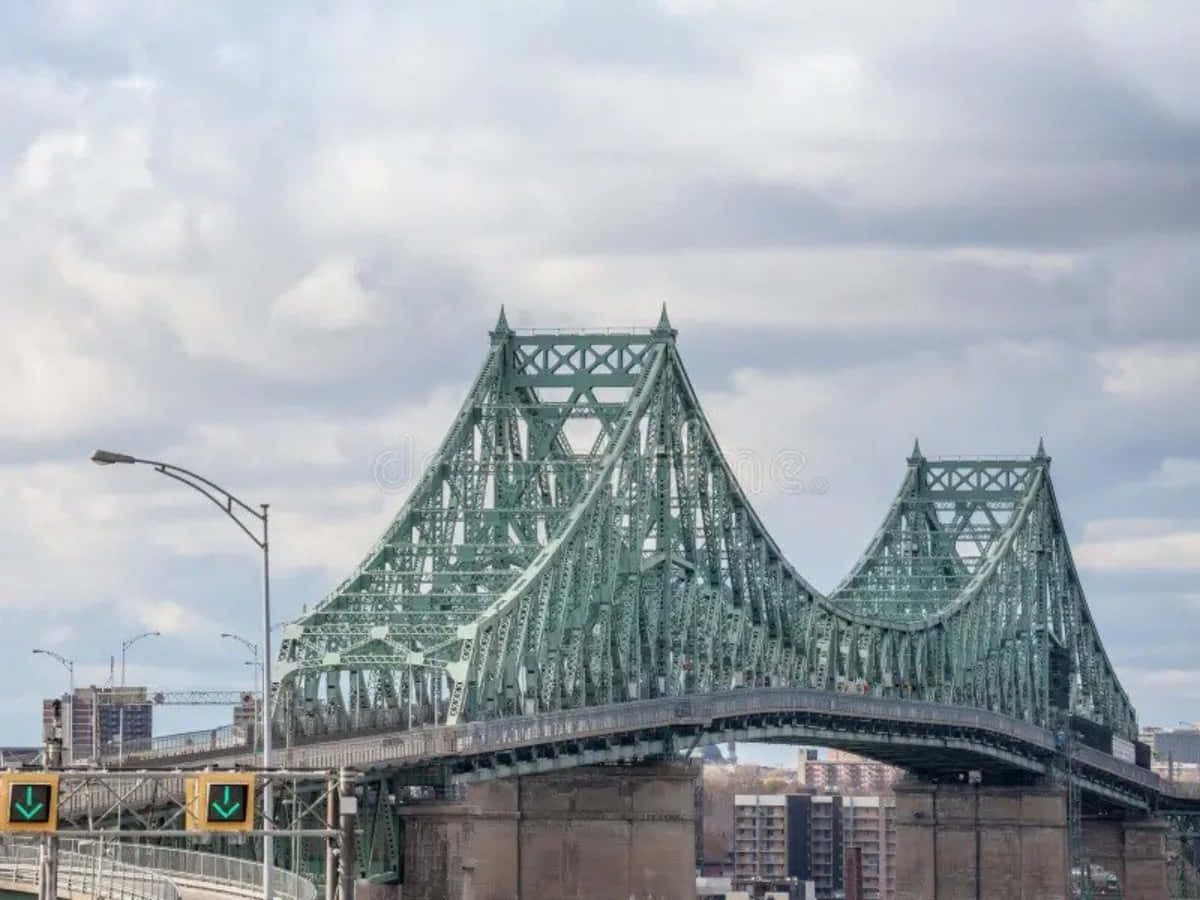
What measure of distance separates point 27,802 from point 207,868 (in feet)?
102

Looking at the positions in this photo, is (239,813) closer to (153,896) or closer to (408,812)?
(153,896)

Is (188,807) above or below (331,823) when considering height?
above

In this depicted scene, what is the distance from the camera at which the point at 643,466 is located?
196750 millimetres

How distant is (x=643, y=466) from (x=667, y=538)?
3.77m

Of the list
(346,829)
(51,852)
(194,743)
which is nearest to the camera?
(346,829)

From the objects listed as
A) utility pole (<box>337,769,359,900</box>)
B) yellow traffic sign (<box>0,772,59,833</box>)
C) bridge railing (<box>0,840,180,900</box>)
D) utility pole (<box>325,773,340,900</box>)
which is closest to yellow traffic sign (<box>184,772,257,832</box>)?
utility pole (<box>325,773,340,900</box>)

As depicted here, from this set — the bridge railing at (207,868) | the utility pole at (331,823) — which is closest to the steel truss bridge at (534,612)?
the bridge railing at (207,868)

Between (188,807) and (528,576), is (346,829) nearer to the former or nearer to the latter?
(188,807)

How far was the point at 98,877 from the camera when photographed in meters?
102

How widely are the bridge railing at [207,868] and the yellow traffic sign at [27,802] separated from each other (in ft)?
52.4

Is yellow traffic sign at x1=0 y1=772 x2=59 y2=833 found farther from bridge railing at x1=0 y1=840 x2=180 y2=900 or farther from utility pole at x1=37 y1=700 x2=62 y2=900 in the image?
bridge railing at x1=0 y1=840 x2=180 y2=900

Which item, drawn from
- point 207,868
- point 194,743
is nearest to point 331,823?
point 207,868

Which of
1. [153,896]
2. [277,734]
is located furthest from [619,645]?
[153,896]

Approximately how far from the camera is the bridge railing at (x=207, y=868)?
107 meters
